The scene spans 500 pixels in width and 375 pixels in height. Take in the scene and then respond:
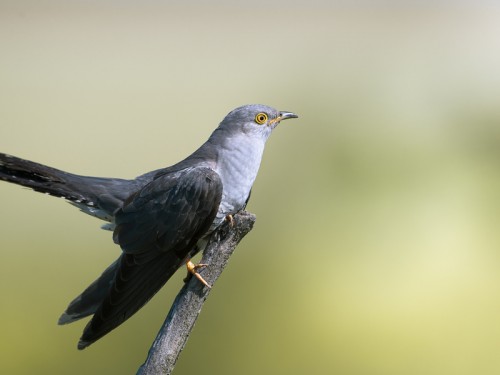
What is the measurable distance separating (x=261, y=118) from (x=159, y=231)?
0.87 m

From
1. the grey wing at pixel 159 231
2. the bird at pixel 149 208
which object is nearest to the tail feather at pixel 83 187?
the bird at pixel 149 208

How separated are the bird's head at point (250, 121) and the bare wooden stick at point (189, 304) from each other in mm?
711

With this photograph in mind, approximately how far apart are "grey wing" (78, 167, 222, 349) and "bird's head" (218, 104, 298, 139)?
44 cm

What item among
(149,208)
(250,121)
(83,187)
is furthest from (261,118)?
(83,187)

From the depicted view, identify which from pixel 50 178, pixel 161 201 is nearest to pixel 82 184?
pixel 50 178

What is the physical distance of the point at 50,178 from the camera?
3195 mm

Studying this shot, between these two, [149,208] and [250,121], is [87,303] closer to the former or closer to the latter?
[149,208]

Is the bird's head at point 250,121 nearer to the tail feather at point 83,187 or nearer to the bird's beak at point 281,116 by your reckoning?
the bird's beak at point 281,116

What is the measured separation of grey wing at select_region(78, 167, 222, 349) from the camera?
2891mm

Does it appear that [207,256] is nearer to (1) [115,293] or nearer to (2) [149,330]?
(1) [115,293]

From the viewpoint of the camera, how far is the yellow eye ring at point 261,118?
11.3ft

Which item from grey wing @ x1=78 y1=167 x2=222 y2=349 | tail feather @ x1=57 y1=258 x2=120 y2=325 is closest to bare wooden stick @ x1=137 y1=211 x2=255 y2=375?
grey wing @ x1=78 y1=167 x2=222 y2=349

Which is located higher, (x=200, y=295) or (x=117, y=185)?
(x=117, y=185)

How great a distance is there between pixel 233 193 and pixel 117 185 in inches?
24.1
